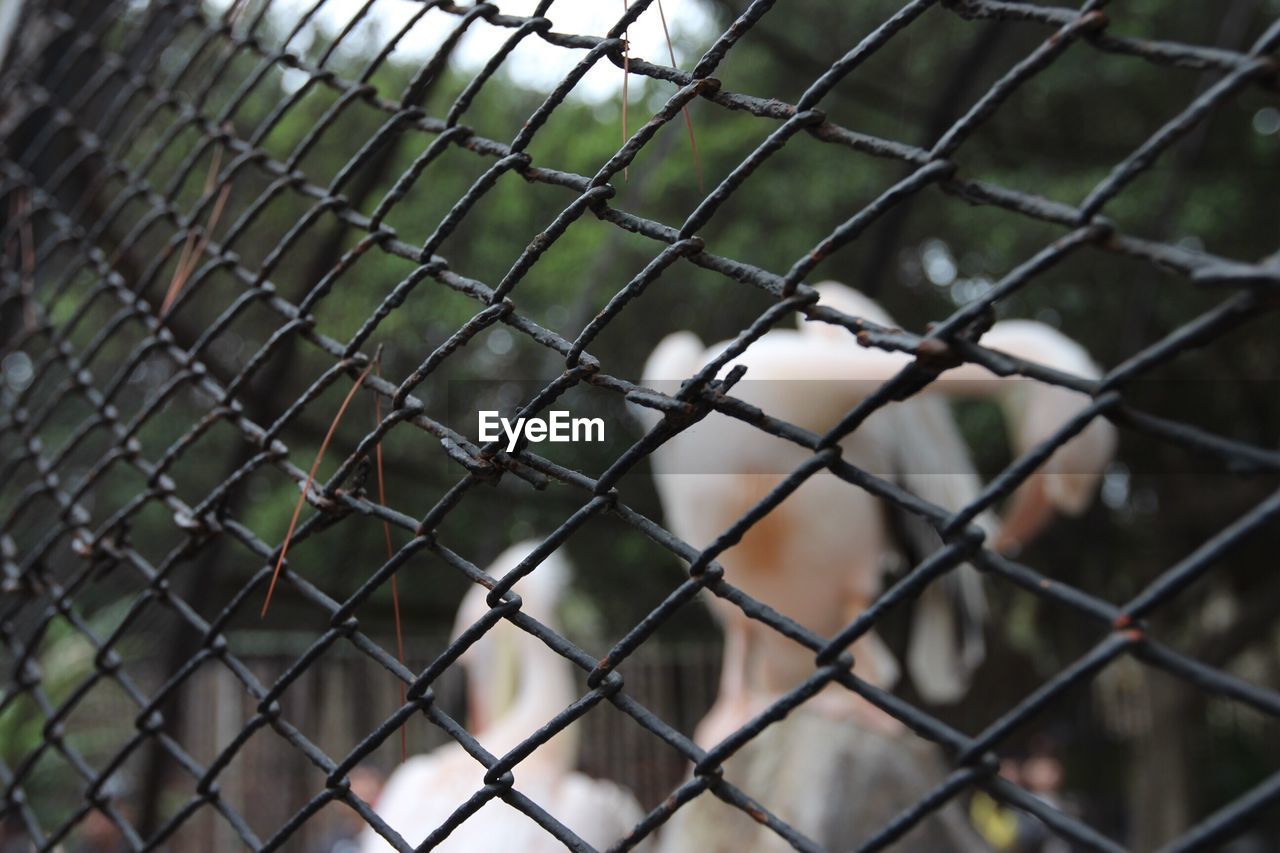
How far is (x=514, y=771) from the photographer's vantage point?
202cm

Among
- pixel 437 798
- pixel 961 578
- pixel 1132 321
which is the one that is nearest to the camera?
pixel 437 798

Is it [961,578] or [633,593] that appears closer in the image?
[961,578]

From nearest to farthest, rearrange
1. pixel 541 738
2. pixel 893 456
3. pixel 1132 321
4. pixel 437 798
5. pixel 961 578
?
pixel 541 738
pixel 437 798
pixel 893 456
pixel 961 578
pixel 1132 321

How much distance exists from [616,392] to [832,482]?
1230mm

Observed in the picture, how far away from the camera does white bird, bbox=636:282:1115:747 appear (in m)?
1.48

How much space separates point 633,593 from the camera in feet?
17.0

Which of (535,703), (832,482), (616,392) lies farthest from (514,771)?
(616,392)

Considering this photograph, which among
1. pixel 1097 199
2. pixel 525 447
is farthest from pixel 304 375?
pixel 1097 199

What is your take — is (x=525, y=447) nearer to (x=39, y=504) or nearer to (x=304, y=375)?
(x=39, y=504)

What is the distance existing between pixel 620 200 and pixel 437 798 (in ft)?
6.38

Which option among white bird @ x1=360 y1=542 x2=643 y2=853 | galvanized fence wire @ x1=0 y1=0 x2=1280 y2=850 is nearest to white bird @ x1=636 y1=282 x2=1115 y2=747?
white bird @ x1=360 y1=542 x2=643 y2=853

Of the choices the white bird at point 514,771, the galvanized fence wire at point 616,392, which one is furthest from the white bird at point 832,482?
the galvanized fence wire at point 616,392

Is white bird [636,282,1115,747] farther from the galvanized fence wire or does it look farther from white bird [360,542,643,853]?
the galvanized fence wire

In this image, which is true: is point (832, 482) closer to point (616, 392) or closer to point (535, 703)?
point (535, 703)
